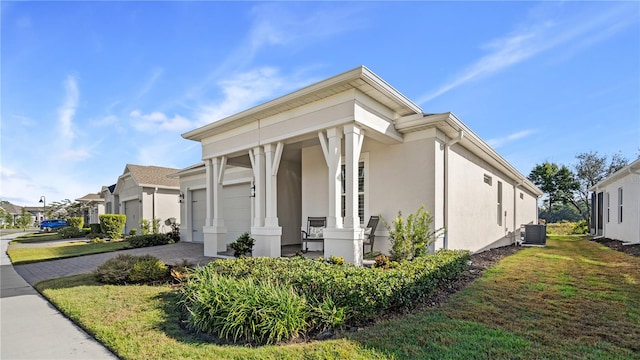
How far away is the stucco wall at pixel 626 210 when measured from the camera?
11328mm

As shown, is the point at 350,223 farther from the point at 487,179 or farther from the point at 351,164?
the point at 487,179

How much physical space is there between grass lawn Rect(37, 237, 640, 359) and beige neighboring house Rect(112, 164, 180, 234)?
45.8 ft

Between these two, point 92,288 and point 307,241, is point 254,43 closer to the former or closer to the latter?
point 307,241

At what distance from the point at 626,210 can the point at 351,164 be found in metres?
12.6

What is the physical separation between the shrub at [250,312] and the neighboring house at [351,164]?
2603 mm

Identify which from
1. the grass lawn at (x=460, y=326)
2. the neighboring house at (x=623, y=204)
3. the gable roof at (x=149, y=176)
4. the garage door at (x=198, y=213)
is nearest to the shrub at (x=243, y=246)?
the grass lawn at (x=460, y=326)

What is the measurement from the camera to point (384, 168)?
819cm

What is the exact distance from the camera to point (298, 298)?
403cm

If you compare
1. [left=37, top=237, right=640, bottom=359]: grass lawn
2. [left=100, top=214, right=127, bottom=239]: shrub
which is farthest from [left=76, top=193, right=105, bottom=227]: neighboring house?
[left=37, top=237, right=640, bottom=359]: grass lawn

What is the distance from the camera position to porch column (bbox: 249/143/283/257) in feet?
26.4

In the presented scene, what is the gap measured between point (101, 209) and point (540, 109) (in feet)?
109

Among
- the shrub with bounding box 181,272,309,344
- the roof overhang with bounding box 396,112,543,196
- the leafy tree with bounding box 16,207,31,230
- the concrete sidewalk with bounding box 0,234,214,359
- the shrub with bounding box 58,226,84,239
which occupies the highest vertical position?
the roof overhang with bounding box 396,112,543,196

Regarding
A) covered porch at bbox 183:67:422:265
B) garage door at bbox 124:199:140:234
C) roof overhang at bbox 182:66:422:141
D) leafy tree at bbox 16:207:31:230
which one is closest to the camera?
roof overhang at bbox 182:66:422:141

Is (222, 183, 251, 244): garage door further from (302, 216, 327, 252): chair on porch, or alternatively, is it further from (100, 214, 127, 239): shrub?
(100, 214, 127, 239): shrub
